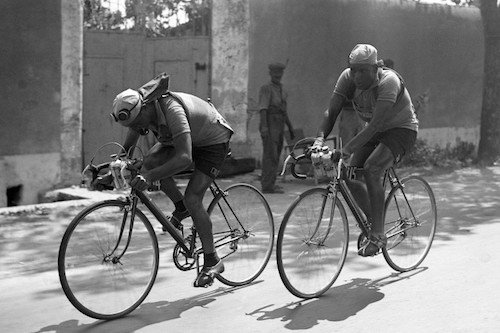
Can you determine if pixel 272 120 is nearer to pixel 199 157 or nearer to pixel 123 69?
pixel 123 69

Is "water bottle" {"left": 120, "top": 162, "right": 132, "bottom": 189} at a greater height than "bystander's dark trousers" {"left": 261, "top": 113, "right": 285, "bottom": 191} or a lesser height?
greater

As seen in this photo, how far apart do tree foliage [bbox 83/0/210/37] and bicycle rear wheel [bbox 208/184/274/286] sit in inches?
255

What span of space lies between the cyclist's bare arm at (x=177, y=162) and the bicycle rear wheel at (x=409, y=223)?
196 cm

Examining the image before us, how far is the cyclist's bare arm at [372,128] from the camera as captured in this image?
232 inches

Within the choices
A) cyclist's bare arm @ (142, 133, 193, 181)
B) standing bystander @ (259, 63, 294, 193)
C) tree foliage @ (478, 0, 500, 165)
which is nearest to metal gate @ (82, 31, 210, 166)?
standing bystander @ (259, 63, 294, 193)

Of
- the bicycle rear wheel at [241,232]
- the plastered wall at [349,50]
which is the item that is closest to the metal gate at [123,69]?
the plastered wall at [349,50]

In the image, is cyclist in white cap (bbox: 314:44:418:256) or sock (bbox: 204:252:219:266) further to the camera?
cyclist in white cap (bbox: 314:44:418:256)

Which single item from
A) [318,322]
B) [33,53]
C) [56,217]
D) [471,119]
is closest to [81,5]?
[33,53]

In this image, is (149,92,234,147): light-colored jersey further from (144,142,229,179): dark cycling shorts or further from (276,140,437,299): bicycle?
(276,140,437,299): bicycle

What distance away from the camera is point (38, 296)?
5.99m

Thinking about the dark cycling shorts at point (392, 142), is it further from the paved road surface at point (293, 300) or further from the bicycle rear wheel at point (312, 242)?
the paved road surface at point (293, 300)

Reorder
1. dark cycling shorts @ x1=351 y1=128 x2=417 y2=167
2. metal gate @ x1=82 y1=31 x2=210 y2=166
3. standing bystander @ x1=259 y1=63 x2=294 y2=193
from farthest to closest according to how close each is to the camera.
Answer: metal gate @ x1=82 y1=31 x2=210 y2=166 → standing bystander @ x1=259 y1=63 x2=294 y2=193 → dark cycling shorts @ x1=351 y1=128 x2=417 y2=167

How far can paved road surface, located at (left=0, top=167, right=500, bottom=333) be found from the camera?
520cm

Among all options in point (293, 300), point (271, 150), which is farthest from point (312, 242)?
point (271, 150)
